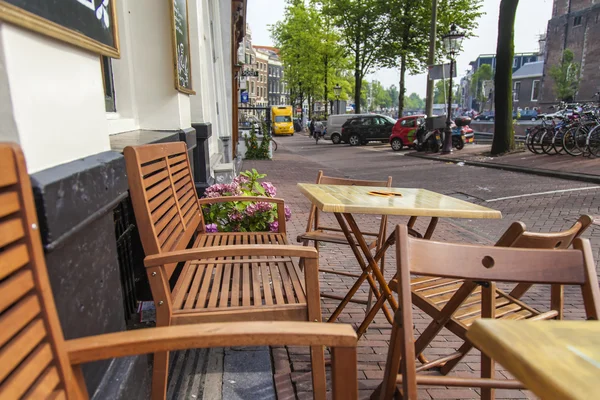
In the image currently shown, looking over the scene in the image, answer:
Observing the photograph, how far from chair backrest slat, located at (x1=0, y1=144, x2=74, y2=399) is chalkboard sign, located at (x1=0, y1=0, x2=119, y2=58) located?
418 millimetres

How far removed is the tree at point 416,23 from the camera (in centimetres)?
2350

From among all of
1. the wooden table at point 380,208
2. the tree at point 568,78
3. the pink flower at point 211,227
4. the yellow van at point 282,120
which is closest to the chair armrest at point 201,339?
the wooden table at point 380,208

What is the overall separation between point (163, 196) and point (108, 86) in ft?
5.35

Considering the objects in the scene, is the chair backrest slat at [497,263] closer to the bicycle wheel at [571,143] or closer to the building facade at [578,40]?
the bicycle wheel at [571,143]

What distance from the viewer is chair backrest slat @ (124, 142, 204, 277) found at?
69.0 inches

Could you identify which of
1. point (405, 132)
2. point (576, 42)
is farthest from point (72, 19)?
point (576, 42)

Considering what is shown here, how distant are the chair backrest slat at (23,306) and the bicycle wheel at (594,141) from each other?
1317 centimetres

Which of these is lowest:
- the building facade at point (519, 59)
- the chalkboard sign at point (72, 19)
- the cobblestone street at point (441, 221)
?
the cobblestone street at point (441, 221)

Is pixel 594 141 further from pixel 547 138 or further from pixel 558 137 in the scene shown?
pixel 547 138

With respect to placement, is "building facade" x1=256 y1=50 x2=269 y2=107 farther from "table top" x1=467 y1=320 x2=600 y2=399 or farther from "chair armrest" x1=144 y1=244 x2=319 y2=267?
"table top" x1=467 y1=320 x2=600 y2=399

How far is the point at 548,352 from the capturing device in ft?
2.78

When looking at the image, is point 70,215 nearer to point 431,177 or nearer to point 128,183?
point 128,183

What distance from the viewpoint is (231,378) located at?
2.27 m

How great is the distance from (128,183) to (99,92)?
1.24 feet
